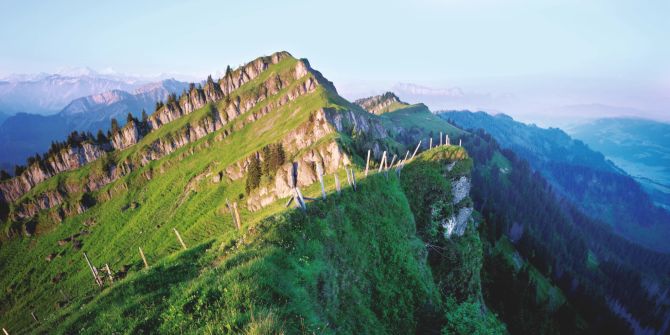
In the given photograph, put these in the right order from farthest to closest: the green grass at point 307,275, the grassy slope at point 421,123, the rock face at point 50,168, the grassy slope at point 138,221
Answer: the grassy slope at point 421,123
the rock face at point 50,168
the grassy slope at point 138,221
the green grass at point 307,275

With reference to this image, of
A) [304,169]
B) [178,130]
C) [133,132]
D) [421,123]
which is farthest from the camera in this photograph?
[421,123]

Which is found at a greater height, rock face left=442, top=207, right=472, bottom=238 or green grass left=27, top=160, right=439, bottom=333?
green grass left=27, top=160, right=439, bottom=333

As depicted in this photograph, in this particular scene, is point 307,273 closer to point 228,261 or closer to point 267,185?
point 228,261

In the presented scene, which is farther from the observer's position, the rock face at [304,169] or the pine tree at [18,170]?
the pine tree at [18,170]

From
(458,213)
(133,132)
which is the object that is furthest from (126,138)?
(458,213)

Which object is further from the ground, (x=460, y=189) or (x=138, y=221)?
(x=460, y=189)

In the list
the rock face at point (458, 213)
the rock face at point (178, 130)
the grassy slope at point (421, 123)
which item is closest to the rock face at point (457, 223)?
the rock face at point (458, 213)

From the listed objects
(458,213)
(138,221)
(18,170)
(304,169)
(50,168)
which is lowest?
(138,221)

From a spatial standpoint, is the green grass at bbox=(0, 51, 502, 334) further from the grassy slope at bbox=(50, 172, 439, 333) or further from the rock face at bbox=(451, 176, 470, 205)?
the rock face at bbox=(451, 176, 470, 205)

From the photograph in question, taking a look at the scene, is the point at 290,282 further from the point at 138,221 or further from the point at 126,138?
the point at 126,138

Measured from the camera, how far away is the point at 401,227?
27578 mm

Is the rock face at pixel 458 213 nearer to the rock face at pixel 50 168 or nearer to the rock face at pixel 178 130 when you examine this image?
the rock face at pixel 178 130

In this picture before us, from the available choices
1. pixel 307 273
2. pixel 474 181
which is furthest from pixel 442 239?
pixel 474 181

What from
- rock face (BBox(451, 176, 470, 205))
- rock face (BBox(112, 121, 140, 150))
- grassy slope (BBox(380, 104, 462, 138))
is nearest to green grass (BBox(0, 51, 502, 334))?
rock face (BBox(451, 176, 470, 205))
